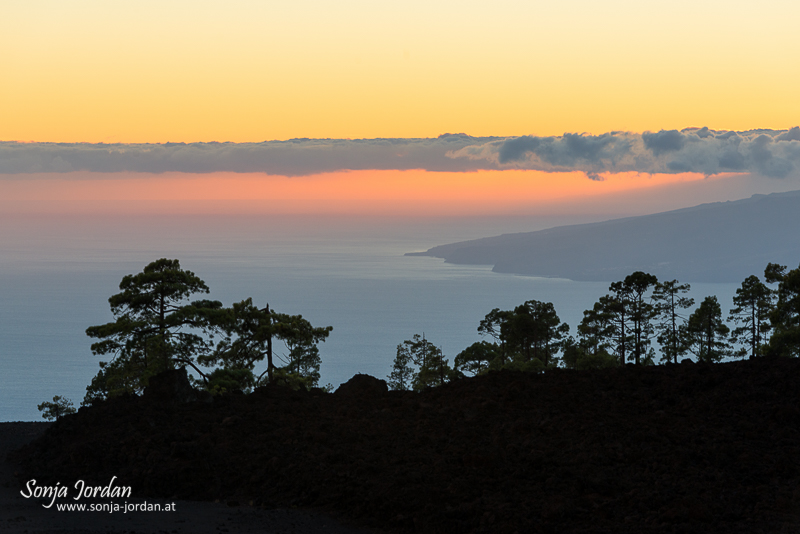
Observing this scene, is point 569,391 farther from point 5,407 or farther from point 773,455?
point 5,407

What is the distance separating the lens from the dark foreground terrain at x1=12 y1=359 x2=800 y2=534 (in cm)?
940

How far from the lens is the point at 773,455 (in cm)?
1090

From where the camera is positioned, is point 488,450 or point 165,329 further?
point 165,329

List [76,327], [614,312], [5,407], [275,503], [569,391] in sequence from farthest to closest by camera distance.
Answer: [76,327] < [5,407] < [614,312] < [569,391] < [275,503]

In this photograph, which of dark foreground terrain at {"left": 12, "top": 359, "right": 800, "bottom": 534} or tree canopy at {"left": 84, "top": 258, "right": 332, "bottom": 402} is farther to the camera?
tree canopy at {"left": 84, "top": 258, "right": 332, "bottom": 402}

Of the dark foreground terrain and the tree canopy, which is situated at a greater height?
the tree canopy

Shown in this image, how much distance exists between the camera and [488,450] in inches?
448

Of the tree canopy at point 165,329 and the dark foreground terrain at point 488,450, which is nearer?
the dark foreground terrain at point 488,450

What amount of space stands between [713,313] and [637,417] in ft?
91.4

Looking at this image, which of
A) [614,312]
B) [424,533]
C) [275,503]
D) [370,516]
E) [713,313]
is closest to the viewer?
[424,533]

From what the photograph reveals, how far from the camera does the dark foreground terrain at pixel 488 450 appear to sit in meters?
9.40

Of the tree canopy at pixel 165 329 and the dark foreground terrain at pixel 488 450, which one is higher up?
the tree canopy at pixel 165 329

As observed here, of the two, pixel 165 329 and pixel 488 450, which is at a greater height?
pixel 165 329

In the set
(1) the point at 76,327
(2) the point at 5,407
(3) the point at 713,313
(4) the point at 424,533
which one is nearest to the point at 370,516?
(4) the point at 424,533
